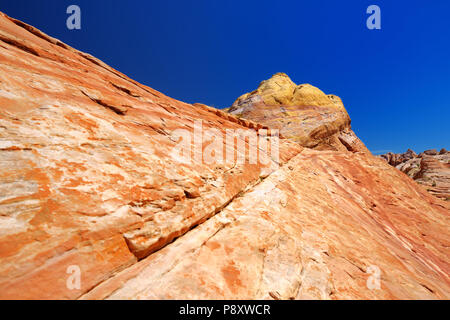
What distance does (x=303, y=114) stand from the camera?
3359 cm

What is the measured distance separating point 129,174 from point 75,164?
116cm

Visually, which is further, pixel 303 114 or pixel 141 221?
pixel 303 114

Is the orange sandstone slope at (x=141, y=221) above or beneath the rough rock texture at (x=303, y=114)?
beneath

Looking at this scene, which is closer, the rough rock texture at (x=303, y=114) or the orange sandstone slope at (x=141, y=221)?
the orange sandstone slope at (x=141, y=221)

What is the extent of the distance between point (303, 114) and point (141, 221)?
35776 millimetres

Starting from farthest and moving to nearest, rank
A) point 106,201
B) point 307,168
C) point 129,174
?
point 307,168 < point 129,174 < point 106,201

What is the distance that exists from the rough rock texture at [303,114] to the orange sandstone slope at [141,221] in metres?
24.1

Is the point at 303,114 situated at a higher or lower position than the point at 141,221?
higher

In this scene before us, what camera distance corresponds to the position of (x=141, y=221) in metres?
4.05

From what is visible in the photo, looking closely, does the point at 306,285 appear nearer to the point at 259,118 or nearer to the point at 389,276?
the point at 389,276

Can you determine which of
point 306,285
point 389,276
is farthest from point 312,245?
point 389,276

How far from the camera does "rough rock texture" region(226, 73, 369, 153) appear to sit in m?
30.5

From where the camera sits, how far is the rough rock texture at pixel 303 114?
100.0 feet

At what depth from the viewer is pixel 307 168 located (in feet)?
44.1
